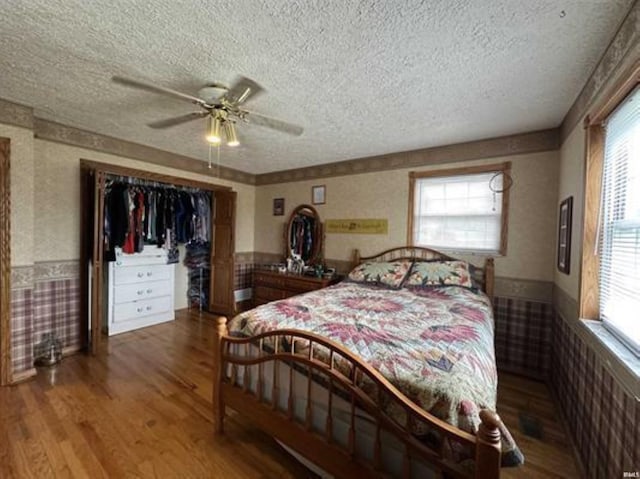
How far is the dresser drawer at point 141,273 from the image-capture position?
11.6 feet

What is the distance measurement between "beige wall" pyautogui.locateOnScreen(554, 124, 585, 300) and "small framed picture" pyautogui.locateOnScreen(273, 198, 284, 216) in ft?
11.4

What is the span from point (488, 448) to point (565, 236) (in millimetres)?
2025

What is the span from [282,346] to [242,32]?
168cm

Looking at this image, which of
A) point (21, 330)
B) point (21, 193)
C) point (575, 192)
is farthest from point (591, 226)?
point (21, 330)

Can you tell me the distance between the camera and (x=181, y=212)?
3.95 meters

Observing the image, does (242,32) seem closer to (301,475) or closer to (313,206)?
(301,475)

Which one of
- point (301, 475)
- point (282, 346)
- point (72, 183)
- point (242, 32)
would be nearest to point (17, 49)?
point (242, 32)

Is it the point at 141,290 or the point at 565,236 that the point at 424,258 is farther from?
the point at 141,290

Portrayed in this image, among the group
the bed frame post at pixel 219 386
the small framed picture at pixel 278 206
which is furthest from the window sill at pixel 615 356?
the small framed picture at pixel 278 206

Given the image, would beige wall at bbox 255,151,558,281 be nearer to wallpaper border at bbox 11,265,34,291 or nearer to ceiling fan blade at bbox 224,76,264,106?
ceiling fan blade at bbox 224,76,264,106

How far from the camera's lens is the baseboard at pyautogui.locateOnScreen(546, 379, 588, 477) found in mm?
1565

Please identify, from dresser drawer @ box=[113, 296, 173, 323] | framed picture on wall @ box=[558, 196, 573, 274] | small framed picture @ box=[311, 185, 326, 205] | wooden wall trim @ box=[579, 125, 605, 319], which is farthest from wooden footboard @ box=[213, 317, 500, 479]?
small framed picture @ box=[311, 185, 326, 205]

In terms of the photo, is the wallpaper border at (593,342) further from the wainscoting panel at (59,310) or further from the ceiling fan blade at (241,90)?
the wainscoting panel at (59,310)

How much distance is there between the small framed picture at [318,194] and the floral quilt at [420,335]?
180 cm
